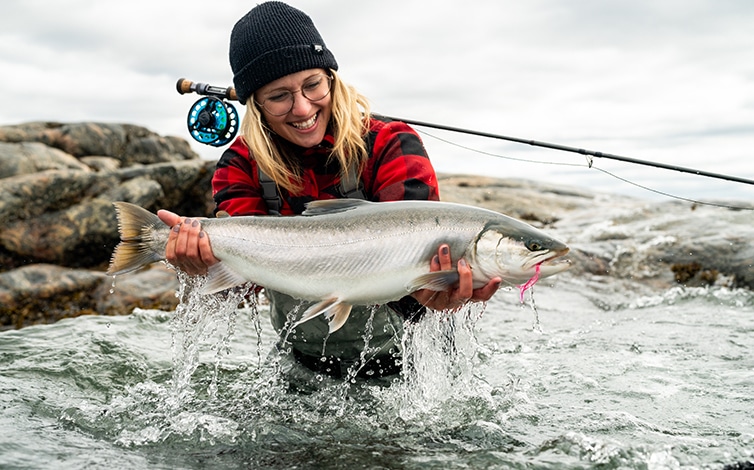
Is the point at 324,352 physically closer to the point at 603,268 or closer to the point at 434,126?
the point at 434,126

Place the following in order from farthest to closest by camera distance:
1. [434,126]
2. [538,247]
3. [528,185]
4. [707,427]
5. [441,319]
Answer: [528,185]
[434,126]
[441,319]
[707,427]
[538,247]

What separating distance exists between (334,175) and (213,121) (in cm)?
119

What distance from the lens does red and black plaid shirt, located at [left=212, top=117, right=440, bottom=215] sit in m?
4.70

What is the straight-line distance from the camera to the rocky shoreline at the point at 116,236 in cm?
1073

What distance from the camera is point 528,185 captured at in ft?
70.1

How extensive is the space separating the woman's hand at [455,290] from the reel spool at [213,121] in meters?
2.17

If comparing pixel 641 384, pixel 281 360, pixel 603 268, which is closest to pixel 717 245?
pixel 603 268

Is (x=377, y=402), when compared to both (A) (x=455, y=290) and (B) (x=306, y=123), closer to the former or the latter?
(A) (x=455, y=290)

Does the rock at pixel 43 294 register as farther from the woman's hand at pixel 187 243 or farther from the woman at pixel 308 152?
the woman's hand at pixel 187 243

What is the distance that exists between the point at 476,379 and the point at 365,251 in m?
2.06

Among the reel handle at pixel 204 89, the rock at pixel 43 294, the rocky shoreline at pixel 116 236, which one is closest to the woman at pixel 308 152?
the reel handle at pixel 204 89

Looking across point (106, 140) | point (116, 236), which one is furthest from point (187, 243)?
point (106, 140)

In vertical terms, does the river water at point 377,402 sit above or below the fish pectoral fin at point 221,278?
below

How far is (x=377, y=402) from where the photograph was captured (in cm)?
504
